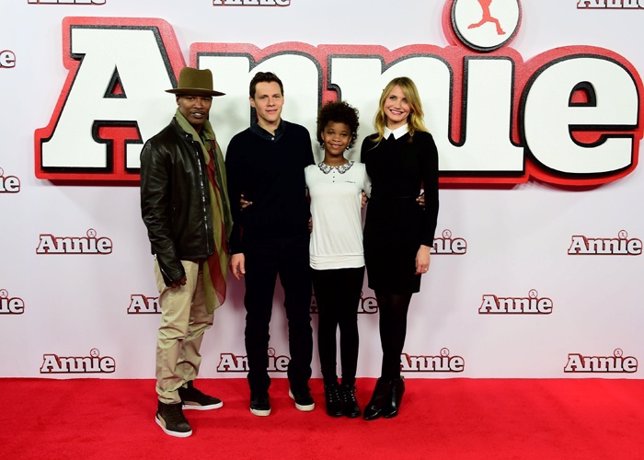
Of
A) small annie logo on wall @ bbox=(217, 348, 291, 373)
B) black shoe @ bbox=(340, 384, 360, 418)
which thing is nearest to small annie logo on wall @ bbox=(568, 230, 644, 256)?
black shoe @ bbox=(340, 384, 360, 418)

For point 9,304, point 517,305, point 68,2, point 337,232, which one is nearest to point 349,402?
point 337,232

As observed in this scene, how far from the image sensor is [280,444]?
99.2 inches

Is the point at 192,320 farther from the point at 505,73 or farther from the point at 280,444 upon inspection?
the point at 505,73

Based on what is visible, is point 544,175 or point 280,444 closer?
point 280,444

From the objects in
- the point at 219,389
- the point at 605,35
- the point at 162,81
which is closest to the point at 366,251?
the point at 219,389

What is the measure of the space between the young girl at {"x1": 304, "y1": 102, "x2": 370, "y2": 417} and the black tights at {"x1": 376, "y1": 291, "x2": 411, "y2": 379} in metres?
0.15

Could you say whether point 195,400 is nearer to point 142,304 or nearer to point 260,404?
point 260,404

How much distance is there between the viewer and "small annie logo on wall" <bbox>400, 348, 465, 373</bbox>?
3.32m

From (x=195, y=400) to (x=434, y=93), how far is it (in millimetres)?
2142

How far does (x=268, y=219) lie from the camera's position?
8.79ft

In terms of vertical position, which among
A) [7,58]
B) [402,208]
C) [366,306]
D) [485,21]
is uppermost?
[485,21]

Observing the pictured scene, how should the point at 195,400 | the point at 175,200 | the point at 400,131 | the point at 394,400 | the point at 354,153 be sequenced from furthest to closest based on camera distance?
1. the point at 354,153
2. the point at 195,400
3. the point at 394,400
4. the point at 400,131
5. the point at 175,200

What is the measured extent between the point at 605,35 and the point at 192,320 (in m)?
2.80

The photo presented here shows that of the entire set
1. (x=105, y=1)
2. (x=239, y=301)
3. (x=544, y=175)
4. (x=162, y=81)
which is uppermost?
(x=105, y=1)
